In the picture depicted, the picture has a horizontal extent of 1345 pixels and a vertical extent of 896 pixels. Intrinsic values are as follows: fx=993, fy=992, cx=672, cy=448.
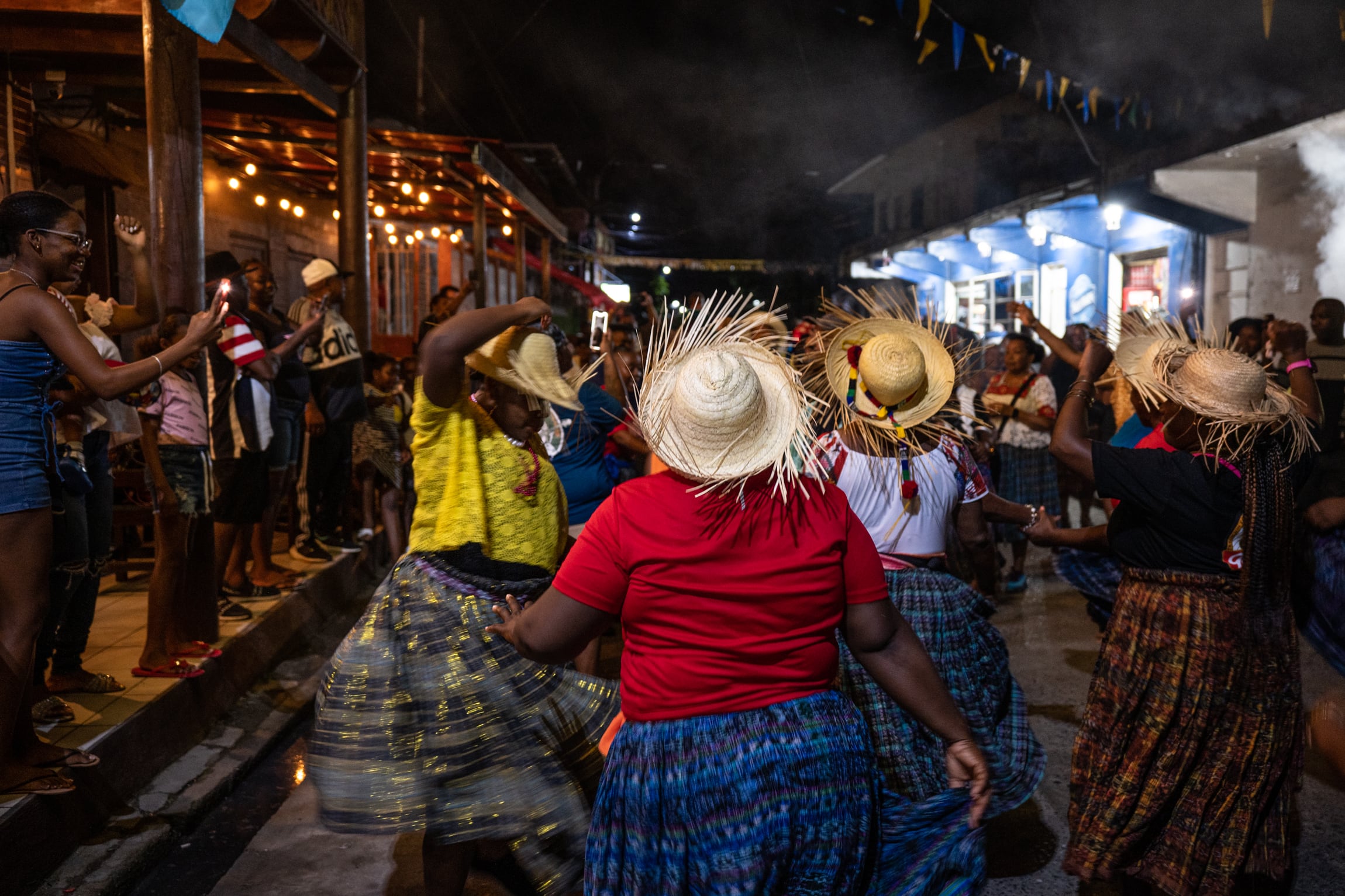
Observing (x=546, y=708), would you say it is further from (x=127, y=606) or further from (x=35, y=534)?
(x=127, y=606)

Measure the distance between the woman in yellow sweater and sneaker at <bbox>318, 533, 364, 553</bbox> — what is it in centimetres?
517

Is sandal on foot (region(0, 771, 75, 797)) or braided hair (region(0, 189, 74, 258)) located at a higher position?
braided hair (region(0, 189, 74, 258))

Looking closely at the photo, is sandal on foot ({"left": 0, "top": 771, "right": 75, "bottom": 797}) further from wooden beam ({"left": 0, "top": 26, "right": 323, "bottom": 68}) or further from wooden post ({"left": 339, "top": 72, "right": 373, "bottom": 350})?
wooden post ({"left": 339, "top": 72, "right": 373, "bottom": 350})

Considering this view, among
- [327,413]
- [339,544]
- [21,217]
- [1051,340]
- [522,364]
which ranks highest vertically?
[21,217]

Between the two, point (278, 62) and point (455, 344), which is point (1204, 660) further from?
point (278, 62)

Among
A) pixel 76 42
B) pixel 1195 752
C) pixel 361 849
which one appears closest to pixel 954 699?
pixel 1195 752

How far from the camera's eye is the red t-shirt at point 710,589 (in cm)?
204

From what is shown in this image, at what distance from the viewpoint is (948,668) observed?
3.31 metres

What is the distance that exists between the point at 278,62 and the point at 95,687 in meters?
4.61

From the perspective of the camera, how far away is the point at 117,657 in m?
5.16

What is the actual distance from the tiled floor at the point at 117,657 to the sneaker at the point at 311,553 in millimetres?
87

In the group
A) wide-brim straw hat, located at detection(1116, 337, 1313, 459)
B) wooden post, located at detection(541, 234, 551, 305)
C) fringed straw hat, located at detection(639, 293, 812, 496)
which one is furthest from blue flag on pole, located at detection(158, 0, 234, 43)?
wooden post, located at detection(541, 234, 551, 305)

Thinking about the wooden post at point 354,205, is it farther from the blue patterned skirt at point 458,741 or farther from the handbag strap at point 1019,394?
the blue patterned skirt at point 458,741

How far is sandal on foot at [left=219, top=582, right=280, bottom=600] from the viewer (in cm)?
631
